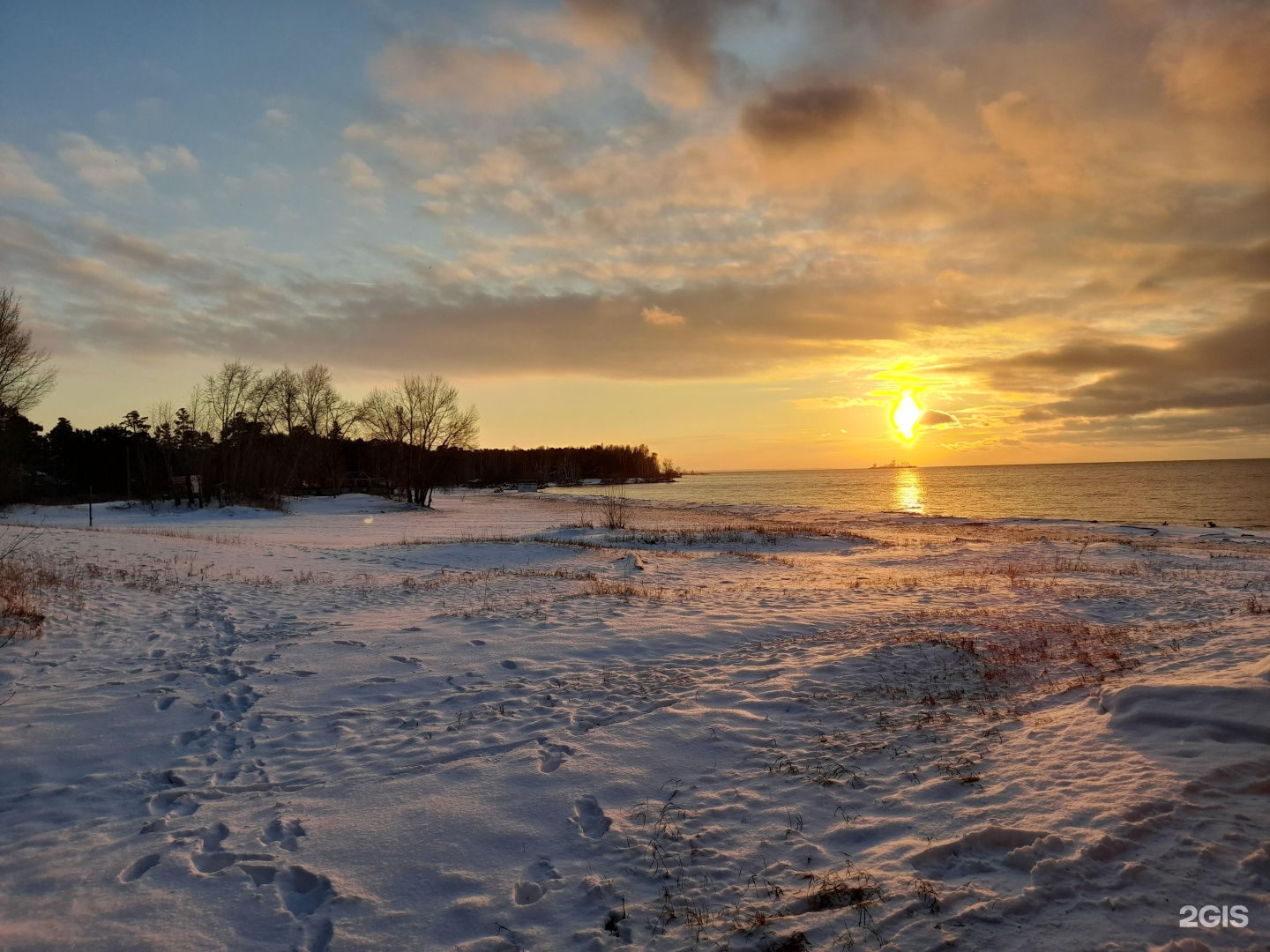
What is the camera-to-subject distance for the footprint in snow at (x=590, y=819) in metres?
5.14

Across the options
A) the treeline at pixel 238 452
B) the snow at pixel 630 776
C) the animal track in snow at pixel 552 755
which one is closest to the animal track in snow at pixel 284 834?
the snow at pixel 630 776

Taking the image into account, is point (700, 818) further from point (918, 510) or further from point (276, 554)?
point (918, 510)

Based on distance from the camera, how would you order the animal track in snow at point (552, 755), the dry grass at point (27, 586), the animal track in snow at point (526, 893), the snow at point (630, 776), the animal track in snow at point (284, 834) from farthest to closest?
the dry grass at point (27, 586), the animal track in snow at point (552, 755), the animal track in snow at point (284, 834), the animal track in snow at point (526, 893), the snow at point (630, 776)

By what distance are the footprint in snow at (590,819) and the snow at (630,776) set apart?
1.0 inches

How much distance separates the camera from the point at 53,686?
26.2ft

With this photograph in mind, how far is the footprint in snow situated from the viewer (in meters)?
5.14

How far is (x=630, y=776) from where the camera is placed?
6070 mm

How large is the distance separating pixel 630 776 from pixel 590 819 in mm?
797

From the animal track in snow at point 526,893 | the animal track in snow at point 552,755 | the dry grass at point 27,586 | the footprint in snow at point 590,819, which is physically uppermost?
the dry grass at point 27,586

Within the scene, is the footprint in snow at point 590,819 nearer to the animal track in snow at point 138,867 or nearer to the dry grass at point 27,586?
the animal track in snow at point 138,867

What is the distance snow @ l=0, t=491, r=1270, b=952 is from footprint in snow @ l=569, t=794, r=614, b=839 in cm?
2

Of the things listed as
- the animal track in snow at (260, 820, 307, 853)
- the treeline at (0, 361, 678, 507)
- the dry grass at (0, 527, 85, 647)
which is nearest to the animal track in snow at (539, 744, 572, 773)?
the animal track in snow at (260, 820, 307, 853)

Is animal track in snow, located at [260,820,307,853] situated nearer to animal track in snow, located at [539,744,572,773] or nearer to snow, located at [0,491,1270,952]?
snow, located at [0,491,1270,952]

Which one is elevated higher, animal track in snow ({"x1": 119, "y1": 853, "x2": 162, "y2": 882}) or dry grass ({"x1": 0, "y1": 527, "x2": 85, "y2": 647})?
dry grass ({"x1": 0, "y1": 527, "x2": 85, "y2": 647})
